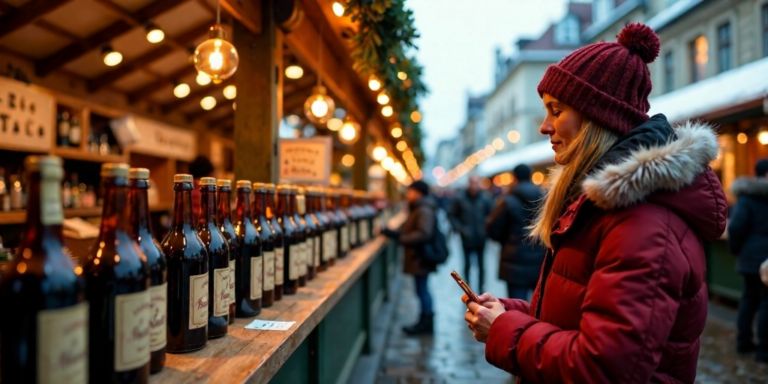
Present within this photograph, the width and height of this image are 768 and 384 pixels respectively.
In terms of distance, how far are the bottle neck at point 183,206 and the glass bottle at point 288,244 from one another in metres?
0.92

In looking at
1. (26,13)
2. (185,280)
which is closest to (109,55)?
(26,13)

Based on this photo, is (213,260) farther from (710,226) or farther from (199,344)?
(710,226)

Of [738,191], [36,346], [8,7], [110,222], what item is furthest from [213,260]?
[738,191]

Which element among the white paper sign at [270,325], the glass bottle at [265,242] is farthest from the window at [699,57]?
the white paper sign at [270,325]

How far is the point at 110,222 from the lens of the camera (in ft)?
4.09

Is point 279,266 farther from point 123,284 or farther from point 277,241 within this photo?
point 123,284

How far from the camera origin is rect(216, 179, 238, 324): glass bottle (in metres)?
1.95

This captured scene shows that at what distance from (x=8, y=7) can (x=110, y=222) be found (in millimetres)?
4024

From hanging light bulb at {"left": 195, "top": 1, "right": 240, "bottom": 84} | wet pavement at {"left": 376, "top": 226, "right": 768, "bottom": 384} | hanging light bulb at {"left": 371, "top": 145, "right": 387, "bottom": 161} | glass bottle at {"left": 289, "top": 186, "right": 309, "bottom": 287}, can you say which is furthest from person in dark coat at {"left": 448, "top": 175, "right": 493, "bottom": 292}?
hanging light bulb at {"left": 195, "top": 1, "right": 240, "bottom": 84}

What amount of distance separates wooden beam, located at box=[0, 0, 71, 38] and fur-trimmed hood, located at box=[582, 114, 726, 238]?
4.49 metres

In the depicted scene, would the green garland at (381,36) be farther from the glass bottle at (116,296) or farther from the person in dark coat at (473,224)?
the person in dark coat at (473,224)

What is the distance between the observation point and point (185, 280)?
5.31 ft

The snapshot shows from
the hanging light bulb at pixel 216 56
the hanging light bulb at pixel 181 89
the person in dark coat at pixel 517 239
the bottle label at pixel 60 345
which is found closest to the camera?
the bottle label at pixel 60 345

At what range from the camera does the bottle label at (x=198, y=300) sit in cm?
162
